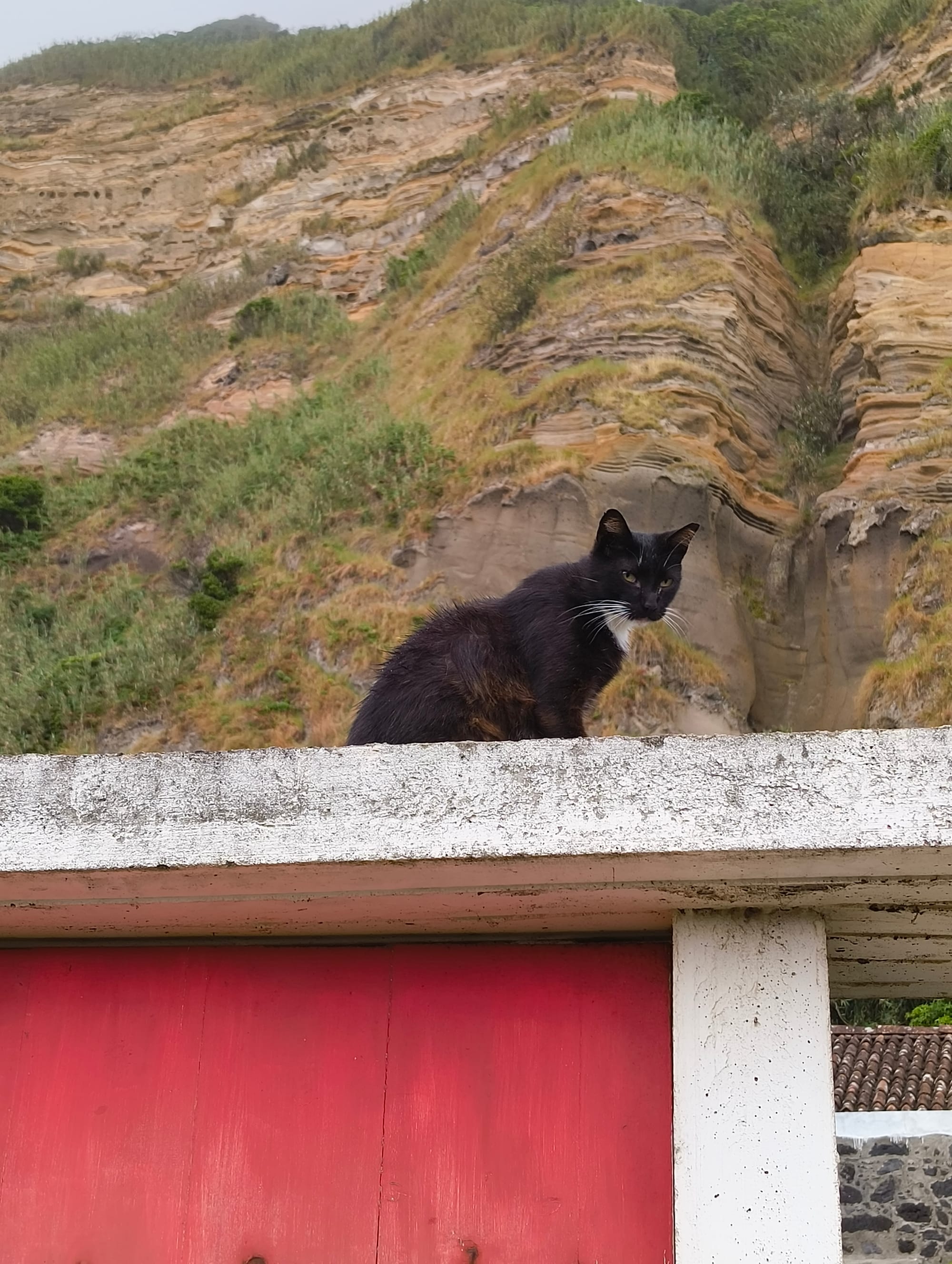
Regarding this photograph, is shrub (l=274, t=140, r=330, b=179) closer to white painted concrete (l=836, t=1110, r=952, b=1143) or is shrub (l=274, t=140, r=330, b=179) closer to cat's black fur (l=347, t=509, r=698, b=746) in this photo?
white painted concrete (l=836, t=1110, r=952, b=1143)

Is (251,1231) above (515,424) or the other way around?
the other way around

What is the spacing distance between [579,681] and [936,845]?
6.54 ft

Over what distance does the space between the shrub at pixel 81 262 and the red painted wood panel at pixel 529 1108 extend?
29450 millimetres

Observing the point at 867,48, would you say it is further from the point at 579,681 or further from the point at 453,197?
the point at 579,681

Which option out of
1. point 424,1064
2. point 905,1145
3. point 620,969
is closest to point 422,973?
point 424,1064

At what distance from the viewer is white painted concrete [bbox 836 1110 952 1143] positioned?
32.7 feet

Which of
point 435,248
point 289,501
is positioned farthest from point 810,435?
point 435,248

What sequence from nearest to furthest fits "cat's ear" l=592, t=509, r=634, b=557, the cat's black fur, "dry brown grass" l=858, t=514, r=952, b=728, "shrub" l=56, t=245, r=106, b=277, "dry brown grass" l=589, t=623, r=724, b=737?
1. the cat's black fur
2. "cat's ear" l=592, t=509, r=634, b=557
3. "dry brown grass" l=858, t=514, r=952, b=728
4. "dry brown grass" l=589, t=623, r=724, b=737
5. "shrub" l=56, t=245, r=106, b=277

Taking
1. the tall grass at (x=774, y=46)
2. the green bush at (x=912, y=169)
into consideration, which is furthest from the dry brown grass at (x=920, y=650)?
the tall grass at (x=774, y=46)

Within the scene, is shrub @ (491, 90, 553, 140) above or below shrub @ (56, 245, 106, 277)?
below

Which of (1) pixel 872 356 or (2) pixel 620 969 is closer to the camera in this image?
(2) pixel 620 969

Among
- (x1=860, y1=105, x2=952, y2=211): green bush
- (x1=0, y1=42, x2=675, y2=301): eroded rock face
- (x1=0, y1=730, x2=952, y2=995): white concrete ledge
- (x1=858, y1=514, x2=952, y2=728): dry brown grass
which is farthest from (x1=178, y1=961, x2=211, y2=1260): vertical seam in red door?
(x1=0, y1=42, x2=675, y2=301): eroded rock face

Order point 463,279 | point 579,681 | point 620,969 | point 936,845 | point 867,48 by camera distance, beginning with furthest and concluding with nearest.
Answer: point 867,48
point 463,279
point 579,681
point 620,969
point 936,845

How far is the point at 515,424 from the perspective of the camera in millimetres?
15914
